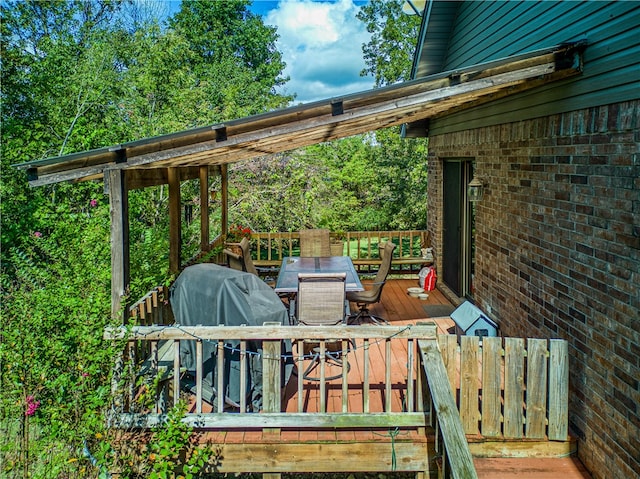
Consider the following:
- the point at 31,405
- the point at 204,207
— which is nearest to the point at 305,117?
the point at 31,405

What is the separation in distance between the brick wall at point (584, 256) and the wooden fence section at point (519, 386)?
22 centimetres

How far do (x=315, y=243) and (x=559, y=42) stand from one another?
5.93m

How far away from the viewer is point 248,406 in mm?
4828

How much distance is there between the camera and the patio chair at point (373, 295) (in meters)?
7.34

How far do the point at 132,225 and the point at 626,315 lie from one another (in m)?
8.50

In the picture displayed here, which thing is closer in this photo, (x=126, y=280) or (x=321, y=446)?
(x=321, y=446)

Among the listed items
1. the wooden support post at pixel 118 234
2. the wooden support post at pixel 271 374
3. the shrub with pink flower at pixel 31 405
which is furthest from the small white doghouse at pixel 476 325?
the shrub with pink flower at pixel 31 405

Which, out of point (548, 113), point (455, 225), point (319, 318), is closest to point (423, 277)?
point (455, 225)

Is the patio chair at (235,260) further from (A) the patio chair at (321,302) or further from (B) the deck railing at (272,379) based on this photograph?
(B) the deck railing at (272,379)

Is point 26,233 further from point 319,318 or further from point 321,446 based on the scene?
point 321,446

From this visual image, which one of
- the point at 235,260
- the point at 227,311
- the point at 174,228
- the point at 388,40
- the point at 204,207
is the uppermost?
the point at 388,40

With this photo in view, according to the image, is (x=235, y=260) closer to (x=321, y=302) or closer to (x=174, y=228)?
(x=174, y=228)

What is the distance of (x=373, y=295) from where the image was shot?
7406mm

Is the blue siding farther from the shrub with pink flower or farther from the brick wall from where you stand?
the shrub with pink flower
